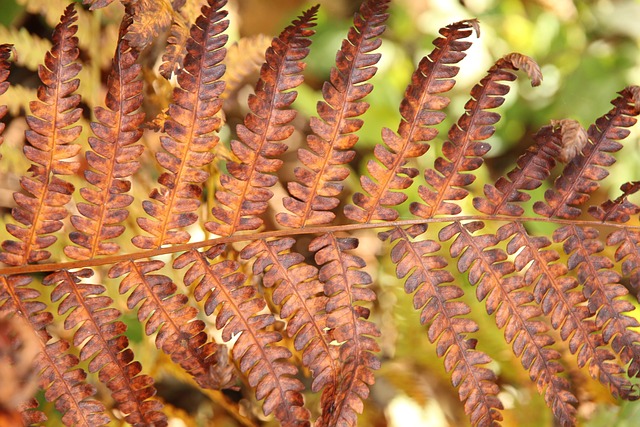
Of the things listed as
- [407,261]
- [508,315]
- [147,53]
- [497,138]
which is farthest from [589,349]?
[497,138]

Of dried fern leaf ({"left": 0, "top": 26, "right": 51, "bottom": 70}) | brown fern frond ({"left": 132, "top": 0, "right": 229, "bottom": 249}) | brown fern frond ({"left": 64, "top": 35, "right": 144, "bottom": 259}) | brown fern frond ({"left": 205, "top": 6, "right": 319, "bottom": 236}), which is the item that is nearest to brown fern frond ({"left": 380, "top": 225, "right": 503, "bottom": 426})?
brown fern frond ({"left": 205, "top": 6, "right": 319, "bottom": 236})

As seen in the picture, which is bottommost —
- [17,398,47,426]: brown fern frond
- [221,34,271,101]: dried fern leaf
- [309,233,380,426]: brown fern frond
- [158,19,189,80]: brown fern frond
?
[17,398,47,426]: brown fern frond

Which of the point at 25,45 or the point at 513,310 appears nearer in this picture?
the point at 513,310

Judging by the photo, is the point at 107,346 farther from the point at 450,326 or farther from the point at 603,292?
the point at 603,292

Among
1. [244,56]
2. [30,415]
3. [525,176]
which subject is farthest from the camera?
[244,56]

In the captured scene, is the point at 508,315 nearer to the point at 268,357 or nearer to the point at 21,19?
the point at 268,357

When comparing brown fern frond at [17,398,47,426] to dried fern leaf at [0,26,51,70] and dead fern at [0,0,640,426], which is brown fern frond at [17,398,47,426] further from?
dried fern leaf at [0,26,51,70]

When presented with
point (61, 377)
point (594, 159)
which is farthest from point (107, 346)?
point (594, 159)

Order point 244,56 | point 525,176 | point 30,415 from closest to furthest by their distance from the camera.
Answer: point 30,415
point 525,176
point 244,56
